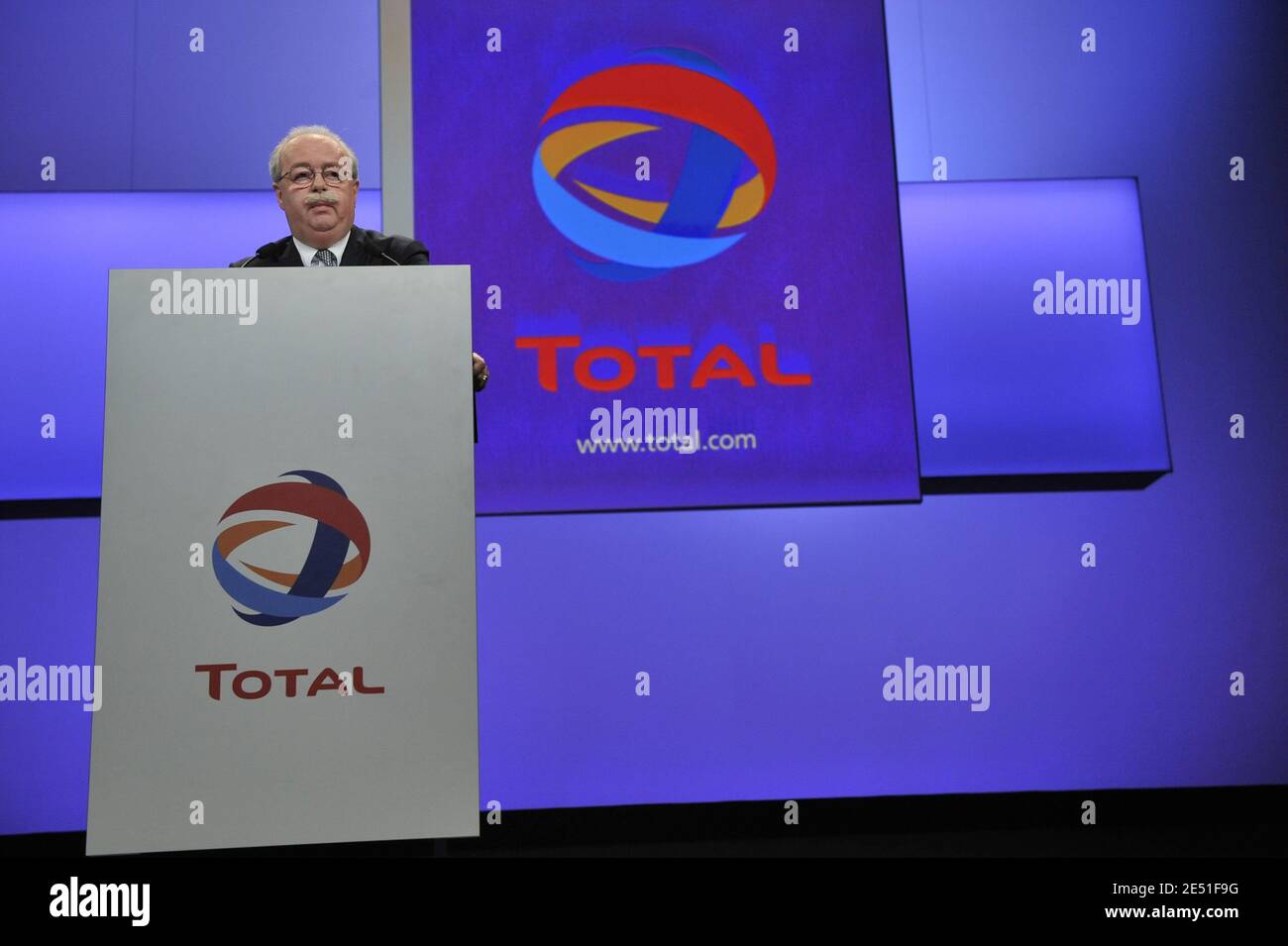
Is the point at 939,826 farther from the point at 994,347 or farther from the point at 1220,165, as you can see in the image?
the point at 1220,165

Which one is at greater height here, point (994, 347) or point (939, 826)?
point (994, 347)

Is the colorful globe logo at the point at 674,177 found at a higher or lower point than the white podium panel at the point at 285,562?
higher

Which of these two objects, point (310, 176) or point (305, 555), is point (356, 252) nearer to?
point (310, 176)

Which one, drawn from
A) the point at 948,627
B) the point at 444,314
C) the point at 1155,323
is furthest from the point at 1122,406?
the point at 444,314

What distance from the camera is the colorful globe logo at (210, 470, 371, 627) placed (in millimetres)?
1798

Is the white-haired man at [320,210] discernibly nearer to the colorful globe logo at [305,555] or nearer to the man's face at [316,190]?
the man's face at [316,190]

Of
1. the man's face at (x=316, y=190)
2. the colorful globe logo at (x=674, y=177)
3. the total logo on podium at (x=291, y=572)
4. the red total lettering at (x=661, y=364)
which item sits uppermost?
the colorful globe logo at (x=674, y=177)

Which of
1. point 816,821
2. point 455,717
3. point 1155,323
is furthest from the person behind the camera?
point 1155,323

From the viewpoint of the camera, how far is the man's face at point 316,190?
233 cm

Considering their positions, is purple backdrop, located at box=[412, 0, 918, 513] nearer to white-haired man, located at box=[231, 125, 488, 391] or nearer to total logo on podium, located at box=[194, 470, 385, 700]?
white-haired man, located at box=[231, 125, 488, 391]

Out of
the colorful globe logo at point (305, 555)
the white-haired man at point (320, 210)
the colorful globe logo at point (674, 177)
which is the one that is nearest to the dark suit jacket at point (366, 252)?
the white-haired man at point (320, 210)

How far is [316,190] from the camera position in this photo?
233 centimetres
